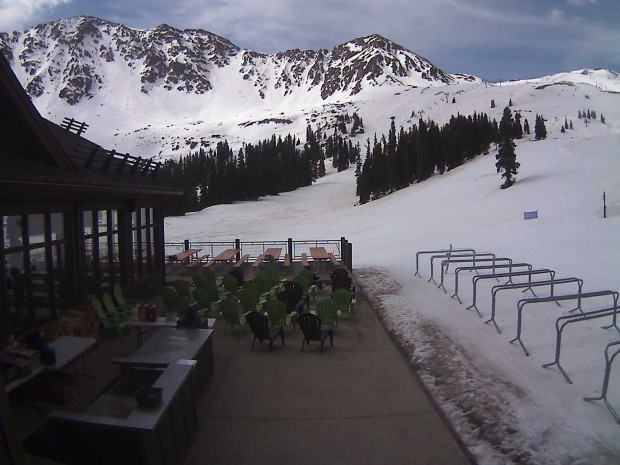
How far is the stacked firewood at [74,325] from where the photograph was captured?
760cm

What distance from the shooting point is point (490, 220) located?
90.8 feet

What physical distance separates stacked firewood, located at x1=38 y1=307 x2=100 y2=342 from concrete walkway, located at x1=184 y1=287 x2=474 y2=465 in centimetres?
227

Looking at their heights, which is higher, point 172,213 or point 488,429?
point 172,213

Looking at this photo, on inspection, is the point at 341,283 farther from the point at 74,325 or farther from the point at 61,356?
the point at 61,356

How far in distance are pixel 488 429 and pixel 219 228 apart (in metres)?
38.4

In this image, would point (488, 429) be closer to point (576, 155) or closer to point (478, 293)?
point (478, 293)

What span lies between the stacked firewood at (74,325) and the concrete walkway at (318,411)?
7.45ft

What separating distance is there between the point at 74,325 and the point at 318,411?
14.7 ft

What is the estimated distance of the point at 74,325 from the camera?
8086 mm

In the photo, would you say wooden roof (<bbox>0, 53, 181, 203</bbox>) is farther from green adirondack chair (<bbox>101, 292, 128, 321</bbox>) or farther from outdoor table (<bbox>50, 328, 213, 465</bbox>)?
outdoor table (<bbox>50, 328, 213, 465</bbox>)

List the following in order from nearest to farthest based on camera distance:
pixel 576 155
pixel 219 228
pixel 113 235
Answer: pixel 113 235, pixel 219 228, pixel 576 155

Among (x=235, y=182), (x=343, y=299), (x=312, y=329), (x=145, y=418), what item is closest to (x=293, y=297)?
(x=343, y=299)

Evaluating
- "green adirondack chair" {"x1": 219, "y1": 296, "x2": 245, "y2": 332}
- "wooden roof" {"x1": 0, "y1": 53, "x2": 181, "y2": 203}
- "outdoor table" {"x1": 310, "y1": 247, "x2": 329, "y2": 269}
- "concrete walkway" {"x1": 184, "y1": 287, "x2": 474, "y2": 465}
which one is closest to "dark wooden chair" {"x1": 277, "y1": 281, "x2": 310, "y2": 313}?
"green adirondack chair" {"x1": 219, "y1": 296, "x2": 245, "y2": 332}

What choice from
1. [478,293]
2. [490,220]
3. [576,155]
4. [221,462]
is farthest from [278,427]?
[576,155]
